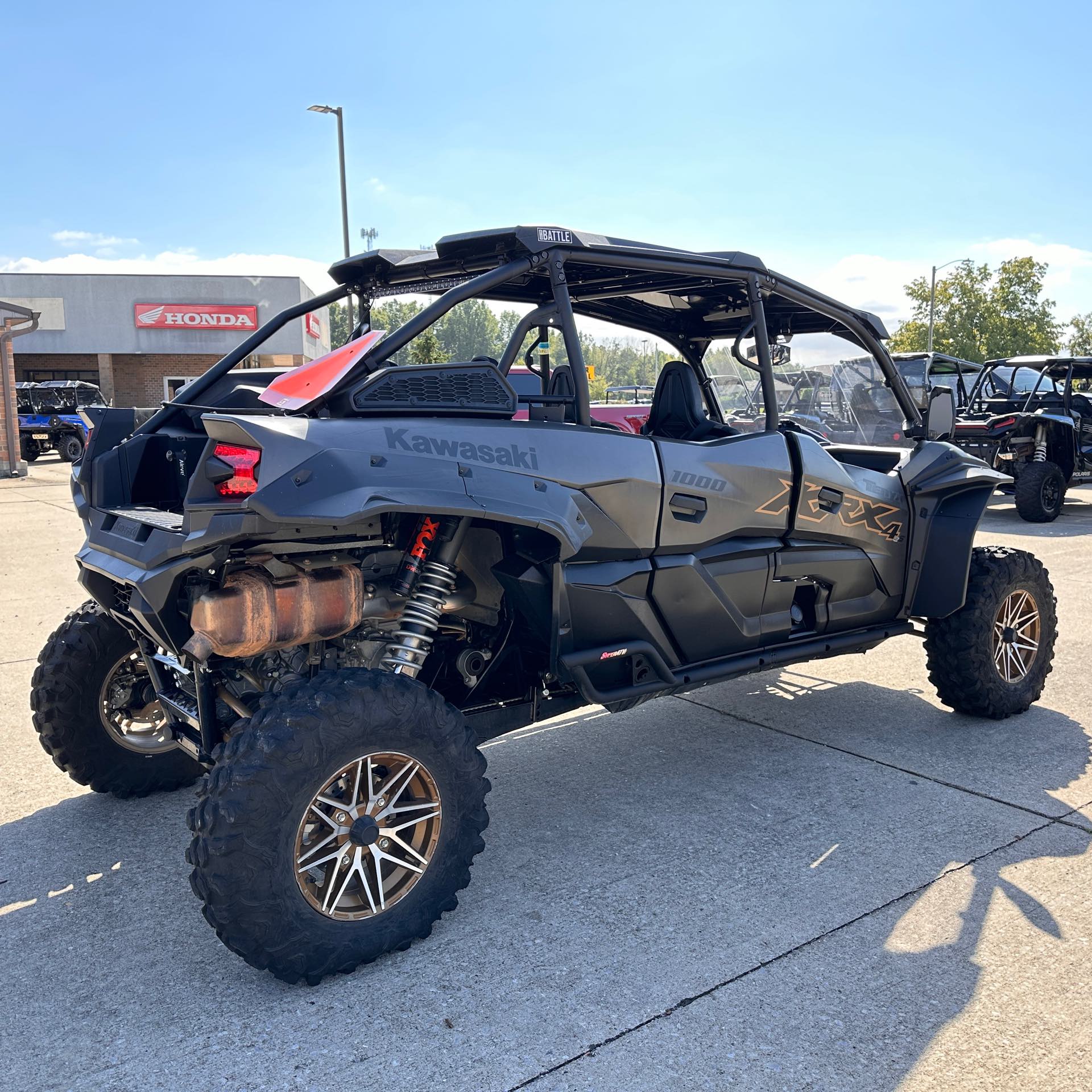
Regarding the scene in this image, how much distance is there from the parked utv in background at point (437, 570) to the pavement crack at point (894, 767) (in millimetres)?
508

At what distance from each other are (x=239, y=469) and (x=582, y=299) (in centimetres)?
216

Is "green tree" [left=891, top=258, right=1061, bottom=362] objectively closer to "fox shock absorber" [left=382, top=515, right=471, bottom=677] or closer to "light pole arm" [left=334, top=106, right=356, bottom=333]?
"light pole arm" [left=334, top=106, right=356, bottom=333]

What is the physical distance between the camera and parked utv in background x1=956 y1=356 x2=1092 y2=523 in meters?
13.4

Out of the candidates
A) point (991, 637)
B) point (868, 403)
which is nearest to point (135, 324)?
point (868, 403)

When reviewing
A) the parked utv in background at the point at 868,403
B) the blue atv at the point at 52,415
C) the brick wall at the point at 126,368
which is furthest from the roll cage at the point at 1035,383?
the brick wall at the point at 126,368

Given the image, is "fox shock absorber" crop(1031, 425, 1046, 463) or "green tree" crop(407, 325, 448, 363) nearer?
"green tree" crop(407, 325, 448, 363)

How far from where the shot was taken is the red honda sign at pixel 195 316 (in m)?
36.5

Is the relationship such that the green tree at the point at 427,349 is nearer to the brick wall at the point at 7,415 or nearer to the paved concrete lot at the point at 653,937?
the paved concrete lot at the point at 653,937

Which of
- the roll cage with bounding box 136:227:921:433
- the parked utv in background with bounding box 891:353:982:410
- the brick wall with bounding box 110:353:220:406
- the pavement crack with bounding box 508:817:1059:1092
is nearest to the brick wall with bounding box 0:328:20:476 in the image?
the brick wall with bounding box 110:353:220:406

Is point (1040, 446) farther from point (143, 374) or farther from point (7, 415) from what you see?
point (143, 374)

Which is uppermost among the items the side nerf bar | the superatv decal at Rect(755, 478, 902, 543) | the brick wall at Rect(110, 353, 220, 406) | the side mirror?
the brick wall at Rect(110, 353, 220, 406)

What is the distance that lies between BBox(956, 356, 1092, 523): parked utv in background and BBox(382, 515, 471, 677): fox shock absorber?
1207 cm

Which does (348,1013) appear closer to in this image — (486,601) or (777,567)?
(486,601)

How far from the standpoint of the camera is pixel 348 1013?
8.87 ft
